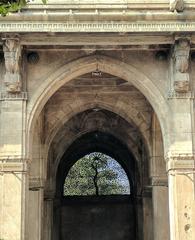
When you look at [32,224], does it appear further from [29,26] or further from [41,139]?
[29,26]

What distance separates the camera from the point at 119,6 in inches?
580

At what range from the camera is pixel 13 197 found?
14.6m

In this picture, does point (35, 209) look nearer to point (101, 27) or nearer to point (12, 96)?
point (12, 96)

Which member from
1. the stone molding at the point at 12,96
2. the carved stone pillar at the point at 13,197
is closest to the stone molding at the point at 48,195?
the carved stone pillar at the point at 13,197

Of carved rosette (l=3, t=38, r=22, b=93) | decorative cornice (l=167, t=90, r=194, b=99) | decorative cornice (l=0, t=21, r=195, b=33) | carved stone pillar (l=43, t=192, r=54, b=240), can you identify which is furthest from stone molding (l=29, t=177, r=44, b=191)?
decorative cornice (l=0, t=21, r=195, b=33)

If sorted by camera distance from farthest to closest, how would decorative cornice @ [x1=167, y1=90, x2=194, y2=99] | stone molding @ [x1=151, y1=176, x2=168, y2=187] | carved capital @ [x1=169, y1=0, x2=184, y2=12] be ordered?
1. stone molding @ [x1=151, y1=176, x2=168, y2=187]
2. decorative cornice @ [x1=167, y1=90, x2=194, y2=99]
3. carved capital @ [x1=169, y1=0, x2=184, y2=12]

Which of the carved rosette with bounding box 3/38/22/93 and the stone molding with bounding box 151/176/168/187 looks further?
the stone molding with bounding box 151/176/168/187

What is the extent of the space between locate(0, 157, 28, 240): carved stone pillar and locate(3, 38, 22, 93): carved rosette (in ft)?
6.40

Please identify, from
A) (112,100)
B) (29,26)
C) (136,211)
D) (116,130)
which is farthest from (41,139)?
(136,211)

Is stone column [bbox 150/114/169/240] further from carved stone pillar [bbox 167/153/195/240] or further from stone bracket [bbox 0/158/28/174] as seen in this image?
stone bracket [bbox 0/158/28/174]

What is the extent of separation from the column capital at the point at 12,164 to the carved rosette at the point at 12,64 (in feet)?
5.94

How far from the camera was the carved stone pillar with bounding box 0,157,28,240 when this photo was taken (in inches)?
565

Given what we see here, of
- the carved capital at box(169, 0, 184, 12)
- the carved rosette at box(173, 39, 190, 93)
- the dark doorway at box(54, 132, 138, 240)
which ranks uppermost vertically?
the carved capital at box(169, 0, 184, 12)

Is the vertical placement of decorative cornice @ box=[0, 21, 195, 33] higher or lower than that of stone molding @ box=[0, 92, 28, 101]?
higher
